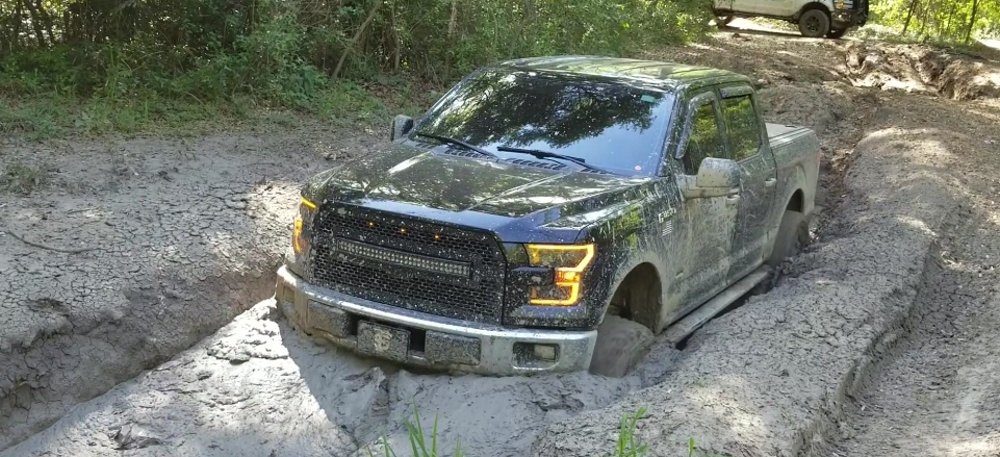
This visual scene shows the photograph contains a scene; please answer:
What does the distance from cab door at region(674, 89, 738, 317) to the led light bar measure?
4.98ft

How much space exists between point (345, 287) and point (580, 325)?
3.99 ft

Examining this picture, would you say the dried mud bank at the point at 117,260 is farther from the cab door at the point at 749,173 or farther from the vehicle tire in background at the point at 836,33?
the vehicle tire in background at the point at 836,33

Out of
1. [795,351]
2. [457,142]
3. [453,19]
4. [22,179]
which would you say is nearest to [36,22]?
[22,179]

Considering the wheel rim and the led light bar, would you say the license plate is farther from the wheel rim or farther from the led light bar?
the wheel rim

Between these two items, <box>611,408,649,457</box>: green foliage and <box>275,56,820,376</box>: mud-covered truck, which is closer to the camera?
<box>611,408,649,457</box>: green foliage

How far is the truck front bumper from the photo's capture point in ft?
16.2

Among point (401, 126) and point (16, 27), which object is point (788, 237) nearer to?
point (401, 126)

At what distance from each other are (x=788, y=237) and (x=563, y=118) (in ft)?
8.70

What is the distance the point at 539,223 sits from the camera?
16.2 feet

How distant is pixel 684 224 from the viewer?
19.4ft

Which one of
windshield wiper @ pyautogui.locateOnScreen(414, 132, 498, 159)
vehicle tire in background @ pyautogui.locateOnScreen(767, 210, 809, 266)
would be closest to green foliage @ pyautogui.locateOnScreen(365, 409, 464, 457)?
windshield wiper @ pyautogui.locateOnScreen(414, 132, 498, 159)

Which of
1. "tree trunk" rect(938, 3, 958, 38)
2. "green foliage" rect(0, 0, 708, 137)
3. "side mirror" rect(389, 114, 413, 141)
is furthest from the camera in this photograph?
"tree trunk" rect(938, 3, 958, 38)

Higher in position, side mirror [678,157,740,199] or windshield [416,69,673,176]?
windshield [416,69,673,176]

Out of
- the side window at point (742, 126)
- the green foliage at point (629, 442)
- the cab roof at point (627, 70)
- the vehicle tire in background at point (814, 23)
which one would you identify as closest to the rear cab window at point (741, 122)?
the side window at point (742, 126)
